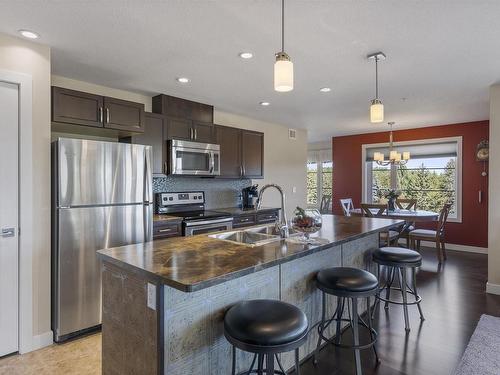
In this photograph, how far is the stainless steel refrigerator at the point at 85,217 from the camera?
2674 mm

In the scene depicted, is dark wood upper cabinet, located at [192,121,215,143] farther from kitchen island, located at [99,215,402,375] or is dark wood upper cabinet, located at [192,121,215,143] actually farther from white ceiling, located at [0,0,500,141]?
kitchen island, located at [99,215,402,375]

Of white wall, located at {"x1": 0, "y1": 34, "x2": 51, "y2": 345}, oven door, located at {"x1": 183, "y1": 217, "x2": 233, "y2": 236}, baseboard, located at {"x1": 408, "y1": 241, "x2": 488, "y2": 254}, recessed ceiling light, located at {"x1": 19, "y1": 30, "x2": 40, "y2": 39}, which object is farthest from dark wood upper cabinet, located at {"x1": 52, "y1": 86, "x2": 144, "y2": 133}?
baseboard, located at {"x1": 408, "y1": 241, "x2": 488, "y2": 254}

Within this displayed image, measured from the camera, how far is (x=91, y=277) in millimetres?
2850

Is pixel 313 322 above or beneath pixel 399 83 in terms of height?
beneath

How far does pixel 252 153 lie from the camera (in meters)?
5.11

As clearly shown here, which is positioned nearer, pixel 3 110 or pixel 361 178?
pixel 3 110

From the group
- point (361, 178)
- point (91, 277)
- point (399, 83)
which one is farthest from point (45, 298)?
point (361, 178)

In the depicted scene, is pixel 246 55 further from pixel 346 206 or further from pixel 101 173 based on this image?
pixel 346 206

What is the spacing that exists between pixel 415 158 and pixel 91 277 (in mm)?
6329

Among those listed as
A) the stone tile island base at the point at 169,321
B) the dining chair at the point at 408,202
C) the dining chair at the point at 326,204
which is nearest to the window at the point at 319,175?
the dining chair at the point at 326,204

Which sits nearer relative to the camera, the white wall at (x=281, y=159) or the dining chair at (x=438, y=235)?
the dining chair at (x=438, y=235)

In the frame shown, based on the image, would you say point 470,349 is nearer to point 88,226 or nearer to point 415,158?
point 88,226

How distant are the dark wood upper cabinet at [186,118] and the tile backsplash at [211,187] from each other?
24.2 inches

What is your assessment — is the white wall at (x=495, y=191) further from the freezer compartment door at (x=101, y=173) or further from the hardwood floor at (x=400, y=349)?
the freezer compartment door at (x=101, y=173)
